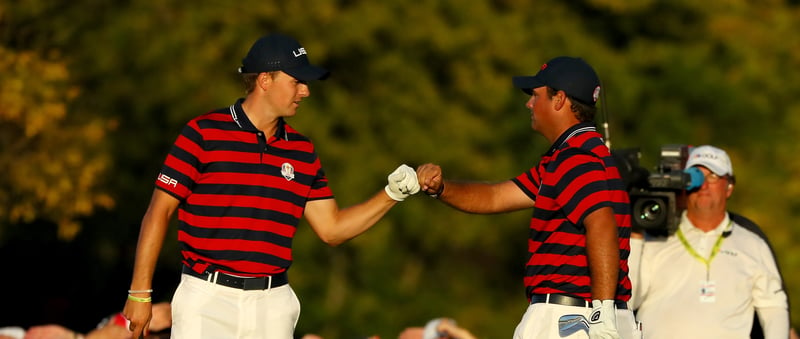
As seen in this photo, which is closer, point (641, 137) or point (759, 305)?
point (759, 305)

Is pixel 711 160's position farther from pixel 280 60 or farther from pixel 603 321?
pixel 280 60

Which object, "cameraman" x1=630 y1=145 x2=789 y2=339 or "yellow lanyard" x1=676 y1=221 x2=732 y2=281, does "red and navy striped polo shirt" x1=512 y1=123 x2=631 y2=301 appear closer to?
"cameraman" x1=630 y1=145 x2=789 y2=339

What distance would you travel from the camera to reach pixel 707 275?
891 cm

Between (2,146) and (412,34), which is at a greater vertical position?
(412,34)

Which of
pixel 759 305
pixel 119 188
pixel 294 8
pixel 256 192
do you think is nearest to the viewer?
pixel 256 192

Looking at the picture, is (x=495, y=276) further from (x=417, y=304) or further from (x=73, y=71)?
(x=73, y=71)

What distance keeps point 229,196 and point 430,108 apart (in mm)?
16583

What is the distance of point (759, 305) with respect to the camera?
8891 millimetres

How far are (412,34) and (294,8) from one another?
2.13 meters

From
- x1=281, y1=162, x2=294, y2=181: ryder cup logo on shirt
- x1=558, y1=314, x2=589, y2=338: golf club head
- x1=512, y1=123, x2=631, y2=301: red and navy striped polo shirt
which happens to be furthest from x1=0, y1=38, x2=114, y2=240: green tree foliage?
x1=558, y1=314, x2=589, y2=338: golf club head

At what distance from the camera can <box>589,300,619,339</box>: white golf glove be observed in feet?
20.8

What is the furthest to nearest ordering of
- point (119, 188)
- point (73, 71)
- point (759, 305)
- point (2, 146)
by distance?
1. point (119, 188)
2. point (73, 71)
3. point (2, 146)
4. point (759, 305)

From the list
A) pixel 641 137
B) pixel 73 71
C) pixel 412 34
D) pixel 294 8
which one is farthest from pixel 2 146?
pixel 641 137

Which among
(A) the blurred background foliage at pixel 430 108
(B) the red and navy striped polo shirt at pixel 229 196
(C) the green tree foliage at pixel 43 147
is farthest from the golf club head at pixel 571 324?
(A) the blurred background foliage at pixel 430 108
